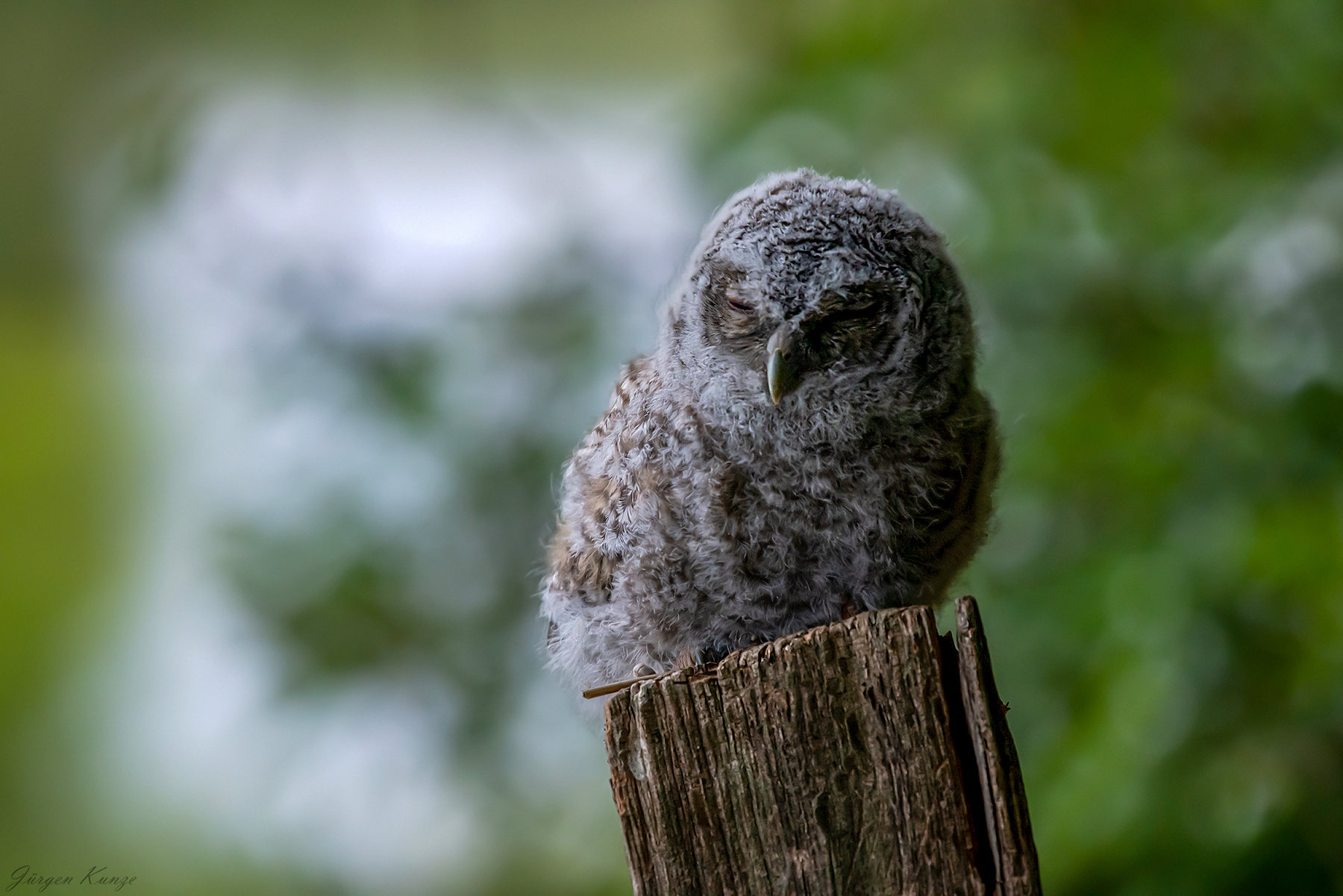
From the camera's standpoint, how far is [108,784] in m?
2.70

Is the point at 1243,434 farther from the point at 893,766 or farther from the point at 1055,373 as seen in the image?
the point at 893,766

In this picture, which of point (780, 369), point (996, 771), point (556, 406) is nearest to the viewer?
point (996, 771)

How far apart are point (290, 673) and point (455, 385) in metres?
0.78

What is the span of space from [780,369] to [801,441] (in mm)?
99

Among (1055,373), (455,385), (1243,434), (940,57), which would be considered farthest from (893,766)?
(940,57)

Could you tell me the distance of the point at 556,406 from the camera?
7.69 ft

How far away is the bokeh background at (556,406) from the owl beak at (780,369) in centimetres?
75

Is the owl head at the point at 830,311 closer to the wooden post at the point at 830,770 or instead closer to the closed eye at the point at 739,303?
the closed eye at the point at 739,303

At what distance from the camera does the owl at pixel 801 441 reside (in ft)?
3.59
